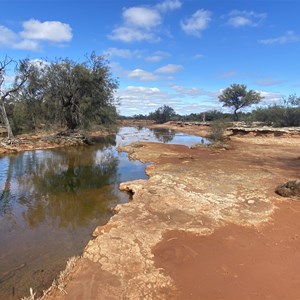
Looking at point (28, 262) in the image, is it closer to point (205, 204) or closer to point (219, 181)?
point (205, 204)

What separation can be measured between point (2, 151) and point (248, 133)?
26182mm

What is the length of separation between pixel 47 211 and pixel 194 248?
539 centimetres

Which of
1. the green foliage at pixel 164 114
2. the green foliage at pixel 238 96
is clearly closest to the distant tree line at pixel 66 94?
the green foliage at pixel 238 96

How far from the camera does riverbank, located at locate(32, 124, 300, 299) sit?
466 centimetres

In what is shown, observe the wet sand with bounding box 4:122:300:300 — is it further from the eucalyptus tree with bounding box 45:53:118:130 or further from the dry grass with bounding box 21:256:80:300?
the eucalyptus tree with bounding box 45:53:118:130

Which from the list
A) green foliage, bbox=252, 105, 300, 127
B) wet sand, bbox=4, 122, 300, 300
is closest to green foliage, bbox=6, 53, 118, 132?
wet sand, bbox=4, 122, 300, 300

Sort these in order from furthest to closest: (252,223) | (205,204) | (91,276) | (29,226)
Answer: (205,204), (29,226), (252,223), (91,276)

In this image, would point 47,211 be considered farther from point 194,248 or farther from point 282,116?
point 282,116

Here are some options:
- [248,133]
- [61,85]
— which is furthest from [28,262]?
[248,133]

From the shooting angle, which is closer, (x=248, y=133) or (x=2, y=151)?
(x=2, y=151)

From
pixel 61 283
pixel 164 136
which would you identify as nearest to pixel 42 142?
pixel 164 136

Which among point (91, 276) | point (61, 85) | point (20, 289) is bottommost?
point (20, 289)

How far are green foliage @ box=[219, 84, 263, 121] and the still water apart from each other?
53092 mm

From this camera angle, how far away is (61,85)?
28953 mm
